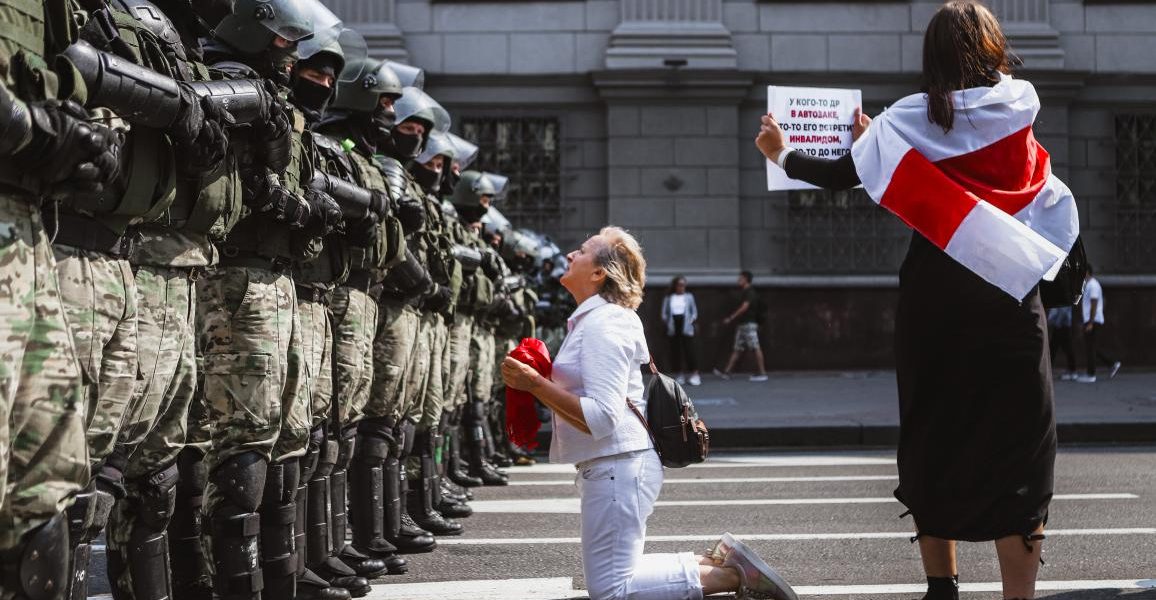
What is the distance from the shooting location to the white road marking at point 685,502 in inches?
358

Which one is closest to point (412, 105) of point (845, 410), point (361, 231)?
point (361, 231)

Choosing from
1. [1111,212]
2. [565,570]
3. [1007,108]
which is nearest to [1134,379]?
[1111,212]

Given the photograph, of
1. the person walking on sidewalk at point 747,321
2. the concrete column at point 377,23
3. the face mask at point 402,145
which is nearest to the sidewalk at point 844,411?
the person walking on sidewalk at point 747,321

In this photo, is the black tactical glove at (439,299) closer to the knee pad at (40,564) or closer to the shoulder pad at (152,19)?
the shoulder pad at (152,19)

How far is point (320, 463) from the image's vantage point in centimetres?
598

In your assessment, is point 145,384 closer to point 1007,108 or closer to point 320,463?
point 320,463

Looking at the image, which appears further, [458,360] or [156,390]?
[458,360]

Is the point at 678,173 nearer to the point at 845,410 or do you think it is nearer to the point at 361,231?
the point at 845,410

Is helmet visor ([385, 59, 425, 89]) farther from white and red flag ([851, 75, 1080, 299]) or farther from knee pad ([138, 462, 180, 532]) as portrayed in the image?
knee pad ([138, 462, 180, 532])

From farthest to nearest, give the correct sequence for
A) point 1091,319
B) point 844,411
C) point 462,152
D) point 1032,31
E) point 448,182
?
Result: point 1032,31, point 1091,319, point 844,411, point 462,152, point 448,182

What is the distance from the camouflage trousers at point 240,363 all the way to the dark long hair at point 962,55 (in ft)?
7.28

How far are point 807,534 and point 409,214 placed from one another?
256 centimetres

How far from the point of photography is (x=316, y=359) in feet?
18.5

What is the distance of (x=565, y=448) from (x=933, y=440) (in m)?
1.15
